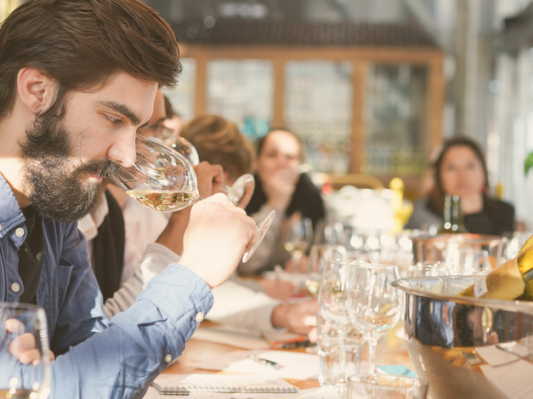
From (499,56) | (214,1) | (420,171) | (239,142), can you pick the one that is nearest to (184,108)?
(214,1)

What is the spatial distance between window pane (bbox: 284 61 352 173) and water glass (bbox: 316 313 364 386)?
14.3 feet

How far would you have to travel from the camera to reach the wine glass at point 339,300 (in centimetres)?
96

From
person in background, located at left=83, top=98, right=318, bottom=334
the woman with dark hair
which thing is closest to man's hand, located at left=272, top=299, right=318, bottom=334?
person in background, located at left=83, top=98, right=318, bottom=334

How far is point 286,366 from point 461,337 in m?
0.52

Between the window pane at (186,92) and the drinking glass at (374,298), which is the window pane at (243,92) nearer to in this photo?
the window pane at (186,92)

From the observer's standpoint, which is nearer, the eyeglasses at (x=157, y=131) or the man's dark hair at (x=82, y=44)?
the man's dark hair at (x=82, y=44)

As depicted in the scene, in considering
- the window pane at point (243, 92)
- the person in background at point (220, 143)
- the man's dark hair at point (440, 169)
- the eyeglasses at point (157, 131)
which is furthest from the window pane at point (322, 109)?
the eyeglasses at point (157, 131)

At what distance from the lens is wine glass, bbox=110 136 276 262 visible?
1.09 meters

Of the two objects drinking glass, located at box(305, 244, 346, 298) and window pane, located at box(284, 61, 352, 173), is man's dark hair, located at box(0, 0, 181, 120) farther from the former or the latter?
window pane, located at box(284, 61, 352, 173)

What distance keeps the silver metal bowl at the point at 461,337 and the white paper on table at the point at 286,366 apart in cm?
38

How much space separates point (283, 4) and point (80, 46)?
532 centimetres

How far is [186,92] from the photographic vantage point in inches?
217

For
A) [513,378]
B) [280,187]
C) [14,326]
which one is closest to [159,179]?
[14,326]

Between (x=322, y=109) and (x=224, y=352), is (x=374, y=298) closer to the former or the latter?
(x=224, y=352)
